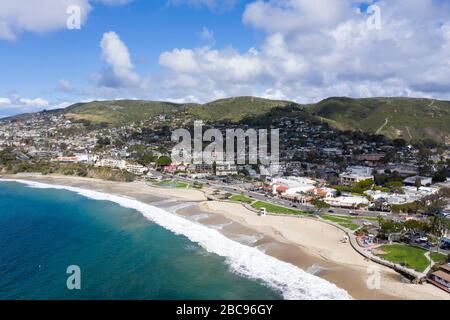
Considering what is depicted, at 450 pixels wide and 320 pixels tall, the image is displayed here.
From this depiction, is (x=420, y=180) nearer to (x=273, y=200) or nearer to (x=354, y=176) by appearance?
(x=354, y=176)

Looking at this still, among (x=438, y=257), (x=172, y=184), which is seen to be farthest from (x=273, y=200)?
(x=438, y=257)

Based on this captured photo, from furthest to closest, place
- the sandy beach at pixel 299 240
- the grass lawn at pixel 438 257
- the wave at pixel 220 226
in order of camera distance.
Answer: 1. the wave at pixel 220 226
2. the grass lawn at pixel 438 257
3. the sandy beach at pixel 299 240

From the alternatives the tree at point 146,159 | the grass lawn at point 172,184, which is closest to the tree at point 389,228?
the grass lawn at point 172,184

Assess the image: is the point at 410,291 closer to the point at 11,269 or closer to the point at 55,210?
the point at 11,269

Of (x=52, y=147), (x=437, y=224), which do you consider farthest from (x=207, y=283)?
(x=52, y=147)

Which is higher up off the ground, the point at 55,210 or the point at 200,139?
the point at 200,139

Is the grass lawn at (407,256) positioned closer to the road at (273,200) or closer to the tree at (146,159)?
the road at (273,200)
